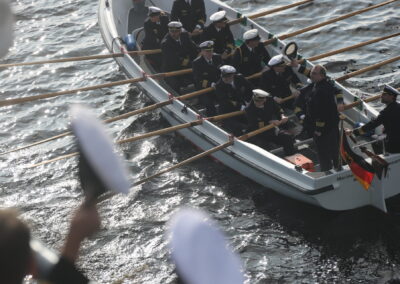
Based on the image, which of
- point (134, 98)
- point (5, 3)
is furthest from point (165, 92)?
point (5, 3)

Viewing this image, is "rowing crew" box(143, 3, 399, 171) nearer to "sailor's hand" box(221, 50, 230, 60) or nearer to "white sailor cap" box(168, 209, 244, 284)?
"sailor's hand" box(221, 50, 230, 60)

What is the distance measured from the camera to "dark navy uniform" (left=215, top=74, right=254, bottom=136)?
11.0m

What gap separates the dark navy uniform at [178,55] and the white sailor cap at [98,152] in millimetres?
9425

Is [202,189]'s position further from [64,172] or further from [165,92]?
[64,172]

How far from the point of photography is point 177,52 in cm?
1252

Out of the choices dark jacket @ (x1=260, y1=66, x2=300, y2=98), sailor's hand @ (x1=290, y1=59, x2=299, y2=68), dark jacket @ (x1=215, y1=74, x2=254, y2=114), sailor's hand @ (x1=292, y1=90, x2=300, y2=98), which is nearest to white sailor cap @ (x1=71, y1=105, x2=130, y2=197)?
dark jacket @ (x1=215, y1=74, x2=254, y2=114)

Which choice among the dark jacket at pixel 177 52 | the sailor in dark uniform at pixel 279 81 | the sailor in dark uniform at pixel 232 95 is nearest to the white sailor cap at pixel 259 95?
the sailor in dark uniform at pixel 232 95

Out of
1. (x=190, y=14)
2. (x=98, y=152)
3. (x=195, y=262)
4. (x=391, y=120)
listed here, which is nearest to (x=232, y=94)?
(x=391, y=120)

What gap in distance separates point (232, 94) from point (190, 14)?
3.53 m

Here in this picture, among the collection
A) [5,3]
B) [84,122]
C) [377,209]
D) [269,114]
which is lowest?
[377,209]

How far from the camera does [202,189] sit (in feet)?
35.5

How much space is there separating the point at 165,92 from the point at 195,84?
2.75 feet

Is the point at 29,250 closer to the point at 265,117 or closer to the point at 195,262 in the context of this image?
the point at 195,262

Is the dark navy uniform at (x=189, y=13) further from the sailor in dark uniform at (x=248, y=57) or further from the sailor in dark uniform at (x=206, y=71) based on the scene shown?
the sailor in dark uniform at (x=206, y=71)
